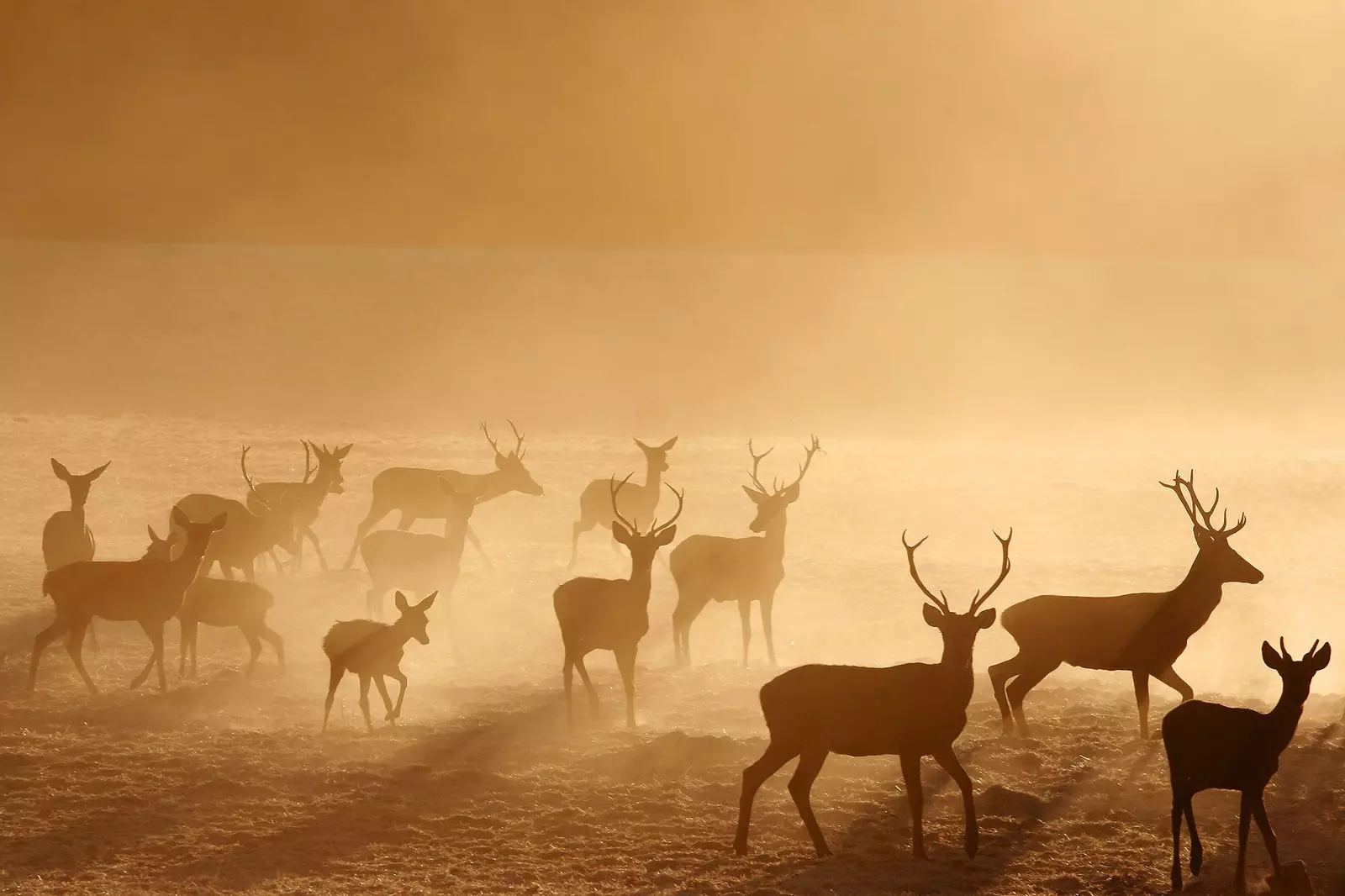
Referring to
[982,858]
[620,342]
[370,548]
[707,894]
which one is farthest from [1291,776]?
[620,342]

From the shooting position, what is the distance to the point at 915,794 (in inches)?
398

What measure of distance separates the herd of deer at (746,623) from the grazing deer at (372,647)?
22mm

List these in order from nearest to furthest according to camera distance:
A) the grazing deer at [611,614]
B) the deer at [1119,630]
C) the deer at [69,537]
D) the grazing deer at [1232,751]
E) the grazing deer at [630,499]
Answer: the grazing deer at [1232,751] < the deer at [1119,630] < the grazing deer at [611,614] < the deer at [69,537] < the grazing deer at [630,499]

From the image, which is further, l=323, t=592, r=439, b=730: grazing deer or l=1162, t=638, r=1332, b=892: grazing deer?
l=323, t=592, r=439, b=730: grazing deer

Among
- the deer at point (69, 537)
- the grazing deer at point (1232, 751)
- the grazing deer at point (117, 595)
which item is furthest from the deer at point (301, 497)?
the grazing deer at point (1232, 751)

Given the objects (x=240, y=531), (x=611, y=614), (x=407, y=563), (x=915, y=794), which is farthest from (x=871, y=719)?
(x=240, y=531)

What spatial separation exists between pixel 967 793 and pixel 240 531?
1103 cm

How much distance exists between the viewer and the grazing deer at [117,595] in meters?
14.3

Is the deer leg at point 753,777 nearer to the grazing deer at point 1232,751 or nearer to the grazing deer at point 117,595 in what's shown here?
the grazing deer at point 1232,751

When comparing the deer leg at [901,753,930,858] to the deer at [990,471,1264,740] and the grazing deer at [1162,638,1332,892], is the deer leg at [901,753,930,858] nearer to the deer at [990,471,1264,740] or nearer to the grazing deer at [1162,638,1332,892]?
the grazing deer at [1162,638,1332,892]

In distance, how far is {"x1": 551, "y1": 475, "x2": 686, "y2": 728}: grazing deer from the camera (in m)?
13.7

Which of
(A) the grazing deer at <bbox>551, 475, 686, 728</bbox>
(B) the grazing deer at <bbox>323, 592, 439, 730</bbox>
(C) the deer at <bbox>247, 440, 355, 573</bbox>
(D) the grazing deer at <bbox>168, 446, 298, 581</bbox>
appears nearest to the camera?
(B) the grazing deer at <bbox>323, 592, 439, 730</bbox>

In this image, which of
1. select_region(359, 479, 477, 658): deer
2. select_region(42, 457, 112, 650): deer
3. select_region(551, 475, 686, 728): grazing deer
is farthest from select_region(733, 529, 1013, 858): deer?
select_region(42, 457, 112, 650): deer

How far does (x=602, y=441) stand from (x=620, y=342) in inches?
1671
